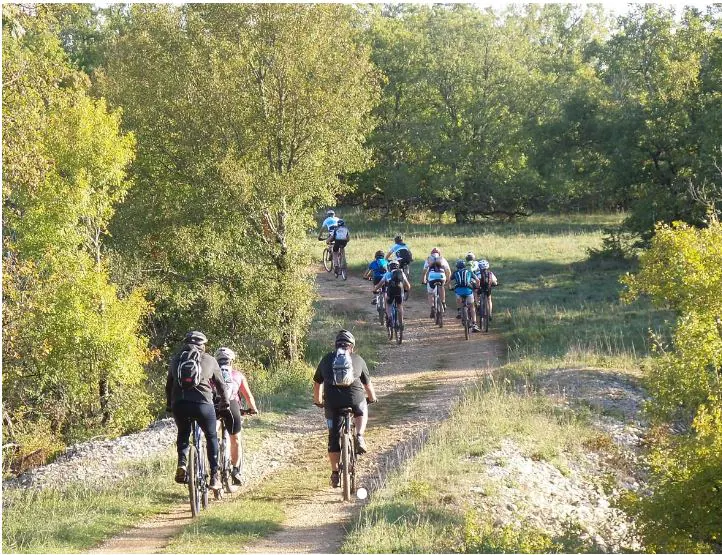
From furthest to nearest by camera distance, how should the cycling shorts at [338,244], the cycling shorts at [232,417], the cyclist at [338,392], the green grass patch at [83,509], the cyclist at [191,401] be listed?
the cycling shorts at [338,244]
the cycling shorts at [232,417]
the cyclist at [338,392]
the cyclist at [191,401]
the green grass patch at [83,509]

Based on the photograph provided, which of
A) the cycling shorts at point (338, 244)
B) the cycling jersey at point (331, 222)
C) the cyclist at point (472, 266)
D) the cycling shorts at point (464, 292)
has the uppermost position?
the cycling jersey at point (331, 222)

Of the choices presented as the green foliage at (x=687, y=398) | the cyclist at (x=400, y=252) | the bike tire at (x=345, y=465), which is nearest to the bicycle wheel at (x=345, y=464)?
the bike tire at (x=345, y=465)

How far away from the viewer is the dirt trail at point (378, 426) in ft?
34.3

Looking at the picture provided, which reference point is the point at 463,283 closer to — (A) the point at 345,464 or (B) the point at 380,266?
(B) the point at 380,266

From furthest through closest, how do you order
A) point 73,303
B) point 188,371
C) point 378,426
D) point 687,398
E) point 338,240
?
point 338,240 → point 73,303 → point 378,426 → point 687,398 → point 188,371

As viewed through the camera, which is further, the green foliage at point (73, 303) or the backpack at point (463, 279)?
the backpack at point (463, 279)

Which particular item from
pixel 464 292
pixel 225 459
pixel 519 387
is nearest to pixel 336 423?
pixel 225 459

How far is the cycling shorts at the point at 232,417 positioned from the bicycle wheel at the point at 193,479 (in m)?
0.93

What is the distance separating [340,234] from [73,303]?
34.4 ft

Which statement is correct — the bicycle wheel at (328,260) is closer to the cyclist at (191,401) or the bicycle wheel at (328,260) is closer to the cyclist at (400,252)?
the cyclist at (400,252)

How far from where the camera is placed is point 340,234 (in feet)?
102

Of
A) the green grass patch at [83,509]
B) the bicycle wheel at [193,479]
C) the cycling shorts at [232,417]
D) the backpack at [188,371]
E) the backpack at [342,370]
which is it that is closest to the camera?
the green grass patch at [83,509]

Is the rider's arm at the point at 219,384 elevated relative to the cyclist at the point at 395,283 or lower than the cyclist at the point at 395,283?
lower

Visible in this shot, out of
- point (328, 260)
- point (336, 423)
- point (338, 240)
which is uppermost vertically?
point (338, 240)
